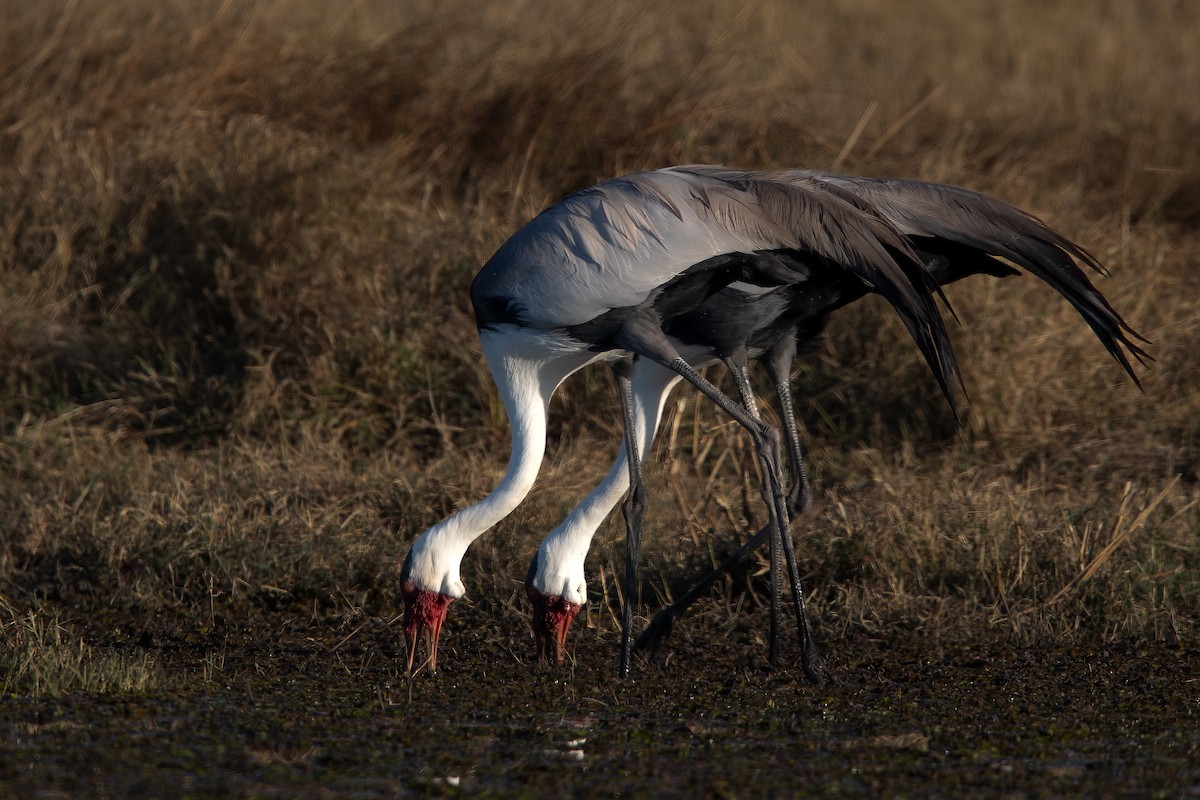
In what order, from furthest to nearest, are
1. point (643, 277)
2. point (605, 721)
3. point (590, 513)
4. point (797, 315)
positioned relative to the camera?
point (797, 315), point (590, 513), point (643, 277), point (605, 721)

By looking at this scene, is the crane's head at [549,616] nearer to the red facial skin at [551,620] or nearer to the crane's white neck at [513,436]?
the red facial skin at [551,620]

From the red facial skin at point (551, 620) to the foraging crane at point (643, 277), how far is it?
0.18m

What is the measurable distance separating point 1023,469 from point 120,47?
14.9 feet

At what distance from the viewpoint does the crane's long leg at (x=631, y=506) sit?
479 cm

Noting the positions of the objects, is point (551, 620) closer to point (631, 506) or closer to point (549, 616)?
point (549, 616)

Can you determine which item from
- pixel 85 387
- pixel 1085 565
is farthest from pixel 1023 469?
pixel 85 387

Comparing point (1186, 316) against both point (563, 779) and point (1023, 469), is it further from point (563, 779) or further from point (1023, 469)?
point (563, 779)

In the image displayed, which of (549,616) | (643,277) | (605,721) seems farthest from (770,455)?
(605,721)

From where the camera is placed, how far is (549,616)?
4680 mm

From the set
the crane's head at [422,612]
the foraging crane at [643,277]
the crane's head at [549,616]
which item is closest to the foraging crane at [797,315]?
the crane's head at [549,616]

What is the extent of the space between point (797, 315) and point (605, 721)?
1.49 meters

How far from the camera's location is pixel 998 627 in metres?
4.90

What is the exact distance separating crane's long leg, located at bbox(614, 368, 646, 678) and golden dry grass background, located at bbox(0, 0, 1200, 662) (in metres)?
0.25

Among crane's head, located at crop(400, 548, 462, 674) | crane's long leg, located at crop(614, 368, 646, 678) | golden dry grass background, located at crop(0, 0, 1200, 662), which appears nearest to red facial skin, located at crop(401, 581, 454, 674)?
Result: crane's head, located at crop(400, 548, 462, 674)
